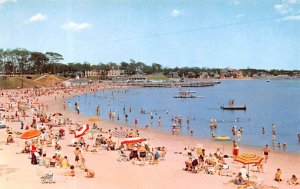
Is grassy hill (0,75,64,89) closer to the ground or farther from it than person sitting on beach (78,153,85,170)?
farther from it

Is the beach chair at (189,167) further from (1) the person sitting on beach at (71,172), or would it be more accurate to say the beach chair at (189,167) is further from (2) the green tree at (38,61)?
(2) the green tree at (38,61)

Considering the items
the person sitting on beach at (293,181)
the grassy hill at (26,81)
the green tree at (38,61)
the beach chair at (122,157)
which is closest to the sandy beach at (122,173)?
the person sitting on beach at (293,181)

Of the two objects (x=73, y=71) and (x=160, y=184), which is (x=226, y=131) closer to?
(x=160, y=184)

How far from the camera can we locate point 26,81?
117375mm

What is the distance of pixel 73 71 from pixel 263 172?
556ft

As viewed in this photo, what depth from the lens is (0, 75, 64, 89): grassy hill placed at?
109438 mm

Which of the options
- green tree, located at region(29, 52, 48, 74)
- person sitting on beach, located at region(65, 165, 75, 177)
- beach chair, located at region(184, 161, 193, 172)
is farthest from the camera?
green tree, located at region(29, 52, 48, 74)

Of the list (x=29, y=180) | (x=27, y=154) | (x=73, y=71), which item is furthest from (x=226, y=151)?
(x=73, y=71)

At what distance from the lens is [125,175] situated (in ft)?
62.1

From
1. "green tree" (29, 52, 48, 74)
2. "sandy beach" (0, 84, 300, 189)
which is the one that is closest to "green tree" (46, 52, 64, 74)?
"green tree" (29, 52, 48, 74)

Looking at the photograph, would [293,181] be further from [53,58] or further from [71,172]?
[53,58]

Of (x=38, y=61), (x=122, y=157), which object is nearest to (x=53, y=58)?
(x=38, y=61)

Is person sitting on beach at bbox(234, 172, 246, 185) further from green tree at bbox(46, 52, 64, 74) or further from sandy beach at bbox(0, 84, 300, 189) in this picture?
green tree at bbox(46, 52, 64, 74)

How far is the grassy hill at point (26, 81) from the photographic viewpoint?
359 ft
